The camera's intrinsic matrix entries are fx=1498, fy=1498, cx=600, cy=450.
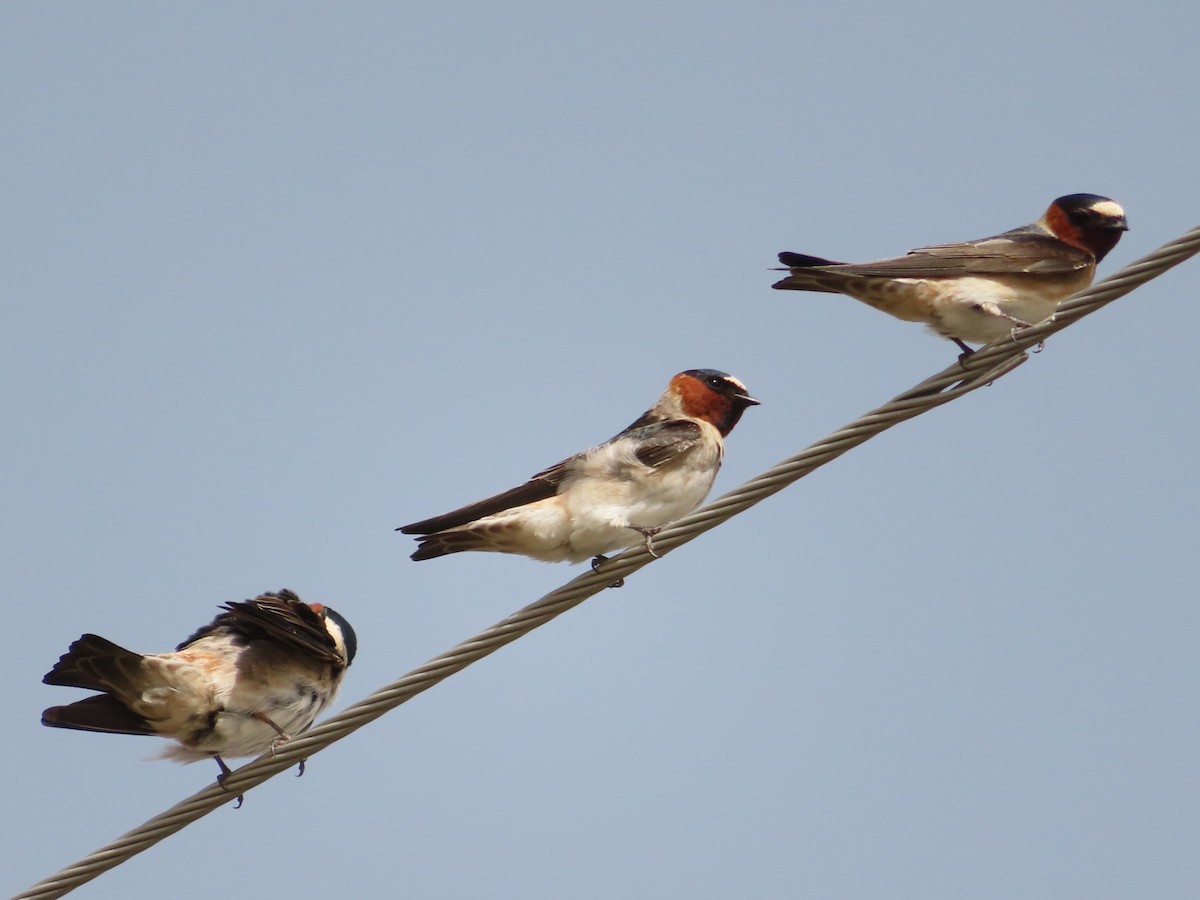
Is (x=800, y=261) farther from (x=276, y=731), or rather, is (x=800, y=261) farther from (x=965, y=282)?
(x=276, y=731)

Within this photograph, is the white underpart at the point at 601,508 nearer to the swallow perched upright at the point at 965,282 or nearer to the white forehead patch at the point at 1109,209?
the swallow perched upright at the point at 965,282

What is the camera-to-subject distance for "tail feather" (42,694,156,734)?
665 cm

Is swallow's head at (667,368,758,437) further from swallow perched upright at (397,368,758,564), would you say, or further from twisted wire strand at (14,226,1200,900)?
twisted wire strand at (14,226,1200,900)

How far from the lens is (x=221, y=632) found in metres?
7.31

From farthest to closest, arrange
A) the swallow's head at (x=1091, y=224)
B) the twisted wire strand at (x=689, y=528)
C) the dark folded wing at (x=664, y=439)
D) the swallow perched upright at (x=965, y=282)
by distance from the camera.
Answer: the swallow's head at (x=1091, y=224) < the dark folded wing at (x=664, y=439) < the swallow perched upright at (x=965, y=282) < the twisted wire strand at (x=689, y=528)

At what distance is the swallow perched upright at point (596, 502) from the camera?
680cm

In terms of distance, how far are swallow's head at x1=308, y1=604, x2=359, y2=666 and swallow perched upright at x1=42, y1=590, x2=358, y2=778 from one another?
0.19 ft

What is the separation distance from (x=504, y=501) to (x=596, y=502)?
1.39ft

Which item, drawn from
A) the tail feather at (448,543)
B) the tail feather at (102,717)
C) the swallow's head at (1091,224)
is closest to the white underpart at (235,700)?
the tail feather at (102,717)

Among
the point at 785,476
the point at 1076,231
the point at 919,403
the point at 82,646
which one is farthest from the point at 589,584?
the point at 1076,231

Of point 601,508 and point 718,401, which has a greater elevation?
point 718,401

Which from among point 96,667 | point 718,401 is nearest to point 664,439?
point 718,401

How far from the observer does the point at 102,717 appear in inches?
266

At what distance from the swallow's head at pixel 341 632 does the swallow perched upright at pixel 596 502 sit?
0.95m
